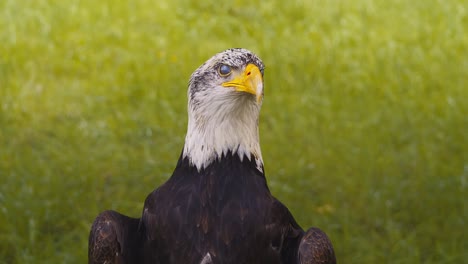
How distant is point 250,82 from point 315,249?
2.96 ft

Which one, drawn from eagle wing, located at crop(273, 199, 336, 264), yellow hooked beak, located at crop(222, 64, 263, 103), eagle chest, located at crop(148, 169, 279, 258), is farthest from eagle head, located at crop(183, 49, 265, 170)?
eagle wing, located at crop(273, 199, 336, 264)

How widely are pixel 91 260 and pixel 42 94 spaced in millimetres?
4448

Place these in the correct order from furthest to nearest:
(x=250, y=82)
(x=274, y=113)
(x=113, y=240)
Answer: (x=274, y=113) → (x=113, y=240) → (x=250, y=82)

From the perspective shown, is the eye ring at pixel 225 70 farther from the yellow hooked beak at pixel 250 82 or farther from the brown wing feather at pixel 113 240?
the brown wing feather at pixel 113 240

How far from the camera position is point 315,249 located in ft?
13.5

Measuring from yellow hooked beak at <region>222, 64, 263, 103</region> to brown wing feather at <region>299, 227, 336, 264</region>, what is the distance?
76cm

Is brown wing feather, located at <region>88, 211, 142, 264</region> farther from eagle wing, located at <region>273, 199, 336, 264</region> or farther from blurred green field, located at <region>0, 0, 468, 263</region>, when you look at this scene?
blurred green field, located at <region>0, 0, 468, 263</region>

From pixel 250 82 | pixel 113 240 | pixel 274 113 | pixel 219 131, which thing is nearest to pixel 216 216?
pixel 219 131

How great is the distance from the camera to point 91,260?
418 cm

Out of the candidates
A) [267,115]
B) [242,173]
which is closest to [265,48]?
[267,115]

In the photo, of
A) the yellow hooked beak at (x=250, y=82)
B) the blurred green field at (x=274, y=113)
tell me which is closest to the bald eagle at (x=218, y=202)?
the yellow hooked beak at (x=250, y=82)

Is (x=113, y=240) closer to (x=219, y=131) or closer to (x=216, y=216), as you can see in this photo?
(x=216, y=216)

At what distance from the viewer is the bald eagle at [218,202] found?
4.07 metres

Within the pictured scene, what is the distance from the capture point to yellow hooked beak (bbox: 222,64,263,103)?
4.00m
